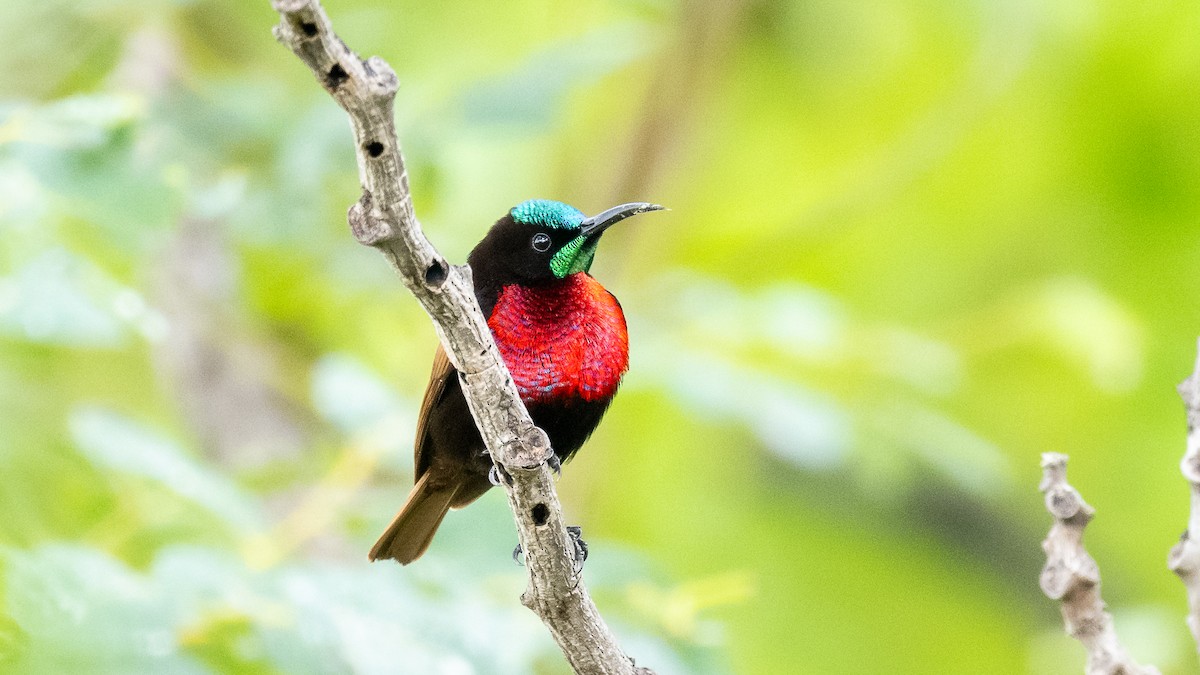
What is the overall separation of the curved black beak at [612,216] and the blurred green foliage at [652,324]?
2.50 ft

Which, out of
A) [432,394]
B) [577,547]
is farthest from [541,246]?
[577,547]

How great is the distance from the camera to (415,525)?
3672 millimetres

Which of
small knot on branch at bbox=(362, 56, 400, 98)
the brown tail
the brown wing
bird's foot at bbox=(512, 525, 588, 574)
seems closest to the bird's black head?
the brown wing

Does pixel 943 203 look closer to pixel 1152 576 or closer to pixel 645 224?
pixel 645 224

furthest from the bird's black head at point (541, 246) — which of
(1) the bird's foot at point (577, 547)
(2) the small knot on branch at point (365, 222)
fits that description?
(2) the small knot on branch at point (365, 222)

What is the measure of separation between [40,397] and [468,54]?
120 inches

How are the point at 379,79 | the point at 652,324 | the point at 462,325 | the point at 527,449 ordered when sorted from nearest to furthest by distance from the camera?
the point at 379,79
the point at 462,325
the point at 527,449
the point at 652,324

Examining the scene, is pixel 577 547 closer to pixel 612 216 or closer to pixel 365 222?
pixel 612 216

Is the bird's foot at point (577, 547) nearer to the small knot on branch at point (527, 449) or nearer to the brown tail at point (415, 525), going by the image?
the brown tail at point (415, 525)

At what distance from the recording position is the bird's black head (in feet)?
10.0

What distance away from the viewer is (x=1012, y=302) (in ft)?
18.3

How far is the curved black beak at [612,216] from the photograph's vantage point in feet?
9.14

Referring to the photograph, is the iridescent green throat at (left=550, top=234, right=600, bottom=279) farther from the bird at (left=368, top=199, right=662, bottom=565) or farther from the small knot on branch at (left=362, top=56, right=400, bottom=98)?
the small knot on branch at (left=362, top=56, right=400, bottom=98)

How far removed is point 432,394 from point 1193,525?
187cm
